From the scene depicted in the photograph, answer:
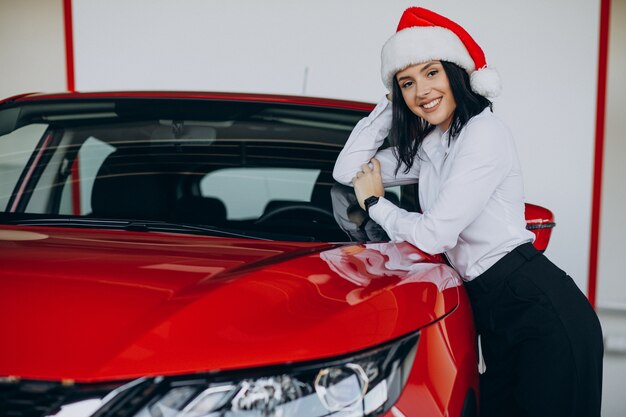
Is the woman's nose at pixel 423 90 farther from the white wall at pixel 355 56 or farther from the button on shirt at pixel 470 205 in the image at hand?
the white wall at pixel 355 56

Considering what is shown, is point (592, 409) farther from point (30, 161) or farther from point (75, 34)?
point (75, 34)

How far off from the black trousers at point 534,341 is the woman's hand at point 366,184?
1.23 feet

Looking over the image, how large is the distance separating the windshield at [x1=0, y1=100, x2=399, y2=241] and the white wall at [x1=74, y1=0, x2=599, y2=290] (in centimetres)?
181

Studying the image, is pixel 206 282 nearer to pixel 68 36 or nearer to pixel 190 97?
pixel 190 97

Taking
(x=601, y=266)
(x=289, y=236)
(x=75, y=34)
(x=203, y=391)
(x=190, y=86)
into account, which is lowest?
(x=601, y=266)

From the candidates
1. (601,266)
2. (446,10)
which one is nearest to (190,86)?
(446,10)

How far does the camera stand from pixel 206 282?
1342mm

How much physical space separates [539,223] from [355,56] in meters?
2.39

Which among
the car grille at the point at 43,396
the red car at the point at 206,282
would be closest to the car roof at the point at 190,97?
the red car at the point at 206,282

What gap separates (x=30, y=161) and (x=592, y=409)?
177 cm

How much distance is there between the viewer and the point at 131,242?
5.51 feet

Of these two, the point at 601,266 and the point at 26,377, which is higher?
the point at 26,377

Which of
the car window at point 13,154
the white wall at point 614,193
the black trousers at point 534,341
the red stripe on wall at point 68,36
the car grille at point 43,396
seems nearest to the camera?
the car grille at point 43,396

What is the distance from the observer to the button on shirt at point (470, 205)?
1.81 meters
